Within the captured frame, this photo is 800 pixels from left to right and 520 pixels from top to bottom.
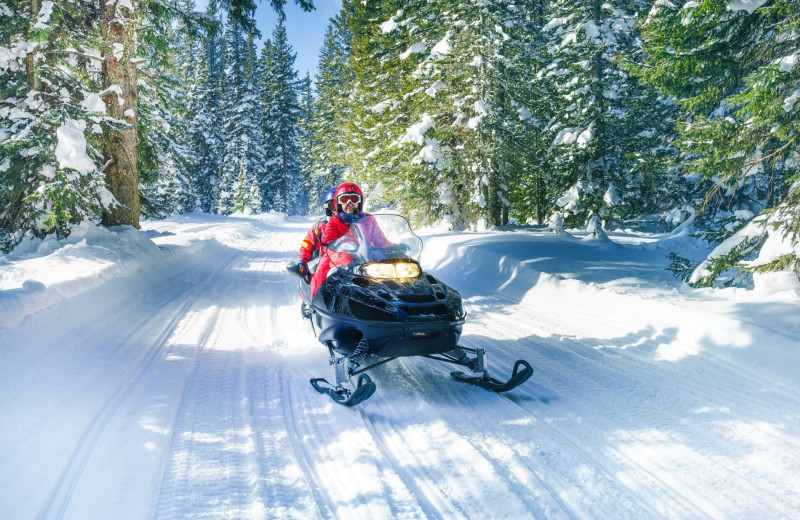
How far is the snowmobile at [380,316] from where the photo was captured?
153 inches

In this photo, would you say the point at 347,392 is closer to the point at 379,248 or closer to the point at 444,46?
the point at 379,248

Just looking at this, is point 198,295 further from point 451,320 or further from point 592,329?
point 592,329

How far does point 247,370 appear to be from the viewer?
460 cm

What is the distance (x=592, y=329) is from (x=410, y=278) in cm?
303

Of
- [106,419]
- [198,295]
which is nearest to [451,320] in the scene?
[106,419]

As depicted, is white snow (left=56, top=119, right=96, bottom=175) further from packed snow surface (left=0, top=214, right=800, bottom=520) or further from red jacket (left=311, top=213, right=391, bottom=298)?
red jacket (left=311, top=213, right=391, bottom=298)

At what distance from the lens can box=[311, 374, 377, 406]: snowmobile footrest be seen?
368cm

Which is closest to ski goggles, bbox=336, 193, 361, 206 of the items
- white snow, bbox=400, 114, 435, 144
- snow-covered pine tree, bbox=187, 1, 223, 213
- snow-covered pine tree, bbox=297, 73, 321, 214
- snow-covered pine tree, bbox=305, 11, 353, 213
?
white snow, bbox=400, 114, 435, 144

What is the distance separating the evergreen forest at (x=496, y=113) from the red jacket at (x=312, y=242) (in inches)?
179

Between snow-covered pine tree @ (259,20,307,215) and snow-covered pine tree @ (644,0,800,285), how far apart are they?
41.4 m

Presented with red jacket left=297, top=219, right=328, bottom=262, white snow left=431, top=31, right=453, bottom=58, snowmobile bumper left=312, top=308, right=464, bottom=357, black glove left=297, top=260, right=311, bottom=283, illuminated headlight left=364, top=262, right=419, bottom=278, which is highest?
white snow left=431, top=31, right=453, bottom=58

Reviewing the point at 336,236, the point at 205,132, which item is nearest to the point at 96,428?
the point at 336,236

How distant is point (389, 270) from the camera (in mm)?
4375

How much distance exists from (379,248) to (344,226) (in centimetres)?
126
